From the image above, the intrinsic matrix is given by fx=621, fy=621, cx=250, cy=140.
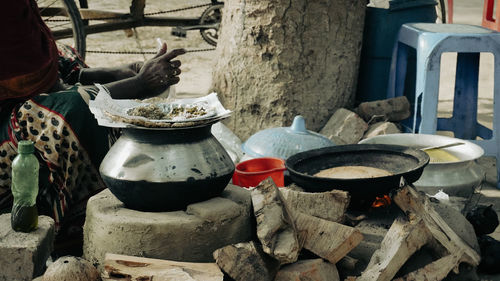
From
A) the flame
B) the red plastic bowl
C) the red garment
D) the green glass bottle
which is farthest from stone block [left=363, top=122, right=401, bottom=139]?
the green glass bottle

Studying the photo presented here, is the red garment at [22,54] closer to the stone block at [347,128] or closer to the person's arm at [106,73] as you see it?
the person's arm at [106,73]

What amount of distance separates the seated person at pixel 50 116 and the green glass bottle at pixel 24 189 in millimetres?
501

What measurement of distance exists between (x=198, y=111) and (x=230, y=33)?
207 cm

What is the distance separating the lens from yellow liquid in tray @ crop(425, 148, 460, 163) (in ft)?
11.6

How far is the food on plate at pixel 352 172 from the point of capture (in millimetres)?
2842

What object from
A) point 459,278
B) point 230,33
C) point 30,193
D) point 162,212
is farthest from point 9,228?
point 230,33

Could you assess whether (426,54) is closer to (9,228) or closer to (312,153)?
(312,153)

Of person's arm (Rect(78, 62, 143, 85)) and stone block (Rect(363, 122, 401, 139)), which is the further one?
stone block (Rect(363, 122, 401, 139))

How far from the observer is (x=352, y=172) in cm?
293

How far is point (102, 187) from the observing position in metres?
3.15

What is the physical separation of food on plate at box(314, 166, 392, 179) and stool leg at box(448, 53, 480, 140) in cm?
193

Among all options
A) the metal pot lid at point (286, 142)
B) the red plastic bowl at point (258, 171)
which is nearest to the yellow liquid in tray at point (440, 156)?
the metal pot lid at point (286, 142)

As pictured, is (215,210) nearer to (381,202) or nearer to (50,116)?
(381,202)

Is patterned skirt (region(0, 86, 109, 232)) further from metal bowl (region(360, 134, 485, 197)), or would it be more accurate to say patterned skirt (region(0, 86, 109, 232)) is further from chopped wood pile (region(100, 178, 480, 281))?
metal bowl (region(360, 134, 485, 197))
